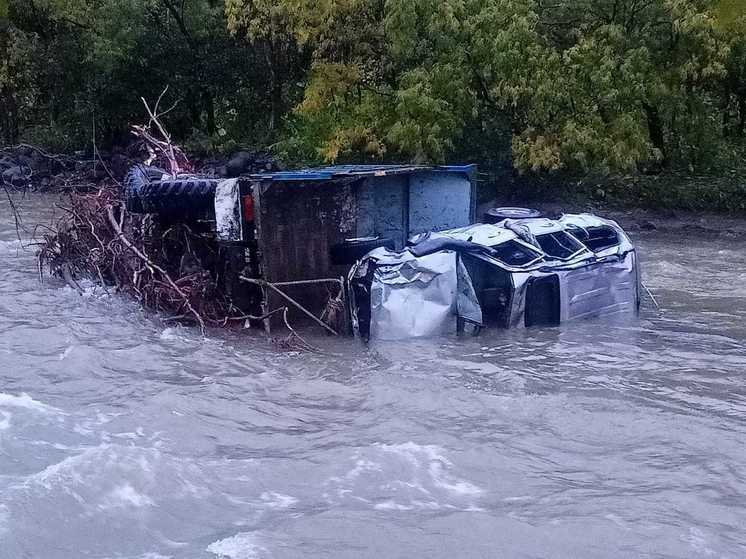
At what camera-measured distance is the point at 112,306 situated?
11500mm

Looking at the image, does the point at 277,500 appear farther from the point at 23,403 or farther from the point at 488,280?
the point at 488,280

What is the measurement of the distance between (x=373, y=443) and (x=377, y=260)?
2905 mm

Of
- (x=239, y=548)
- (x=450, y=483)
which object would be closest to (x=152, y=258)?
(x=450, y=483)

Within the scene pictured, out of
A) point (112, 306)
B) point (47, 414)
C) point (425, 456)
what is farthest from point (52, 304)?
point (425, 456)

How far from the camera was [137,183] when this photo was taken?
10.6m

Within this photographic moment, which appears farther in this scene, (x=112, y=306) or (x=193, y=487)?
(x=112, y=306)

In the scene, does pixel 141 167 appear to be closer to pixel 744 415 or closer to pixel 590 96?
pixel 744 415

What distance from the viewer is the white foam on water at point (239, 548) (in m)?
5.13

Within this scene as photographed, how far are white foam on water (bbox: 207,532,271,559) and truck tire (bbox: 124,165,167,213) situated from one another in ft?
19.5

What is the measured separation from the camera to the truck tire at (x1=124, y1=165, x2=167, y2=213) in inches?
410

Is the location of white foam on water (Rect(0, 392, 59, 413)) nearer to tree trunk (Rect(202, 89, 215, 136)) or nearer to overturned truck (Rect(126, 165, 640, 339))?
overturned truck (Rect(126, 165, 640, 339))

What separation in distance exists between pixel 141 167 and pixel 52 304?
220cm

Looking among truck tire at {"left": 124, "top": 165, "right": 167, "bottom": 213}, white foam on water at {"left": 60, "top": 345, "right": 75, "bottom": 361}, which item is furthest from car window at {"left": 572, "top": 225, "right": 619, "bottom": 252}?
white foam on water at {"left": 60, "top": 345, "right": 75, "bottom": 361}

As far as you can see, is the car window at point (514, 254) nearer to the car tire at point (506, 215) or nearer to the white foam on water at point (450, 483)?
the car tire at point (506, 215)
